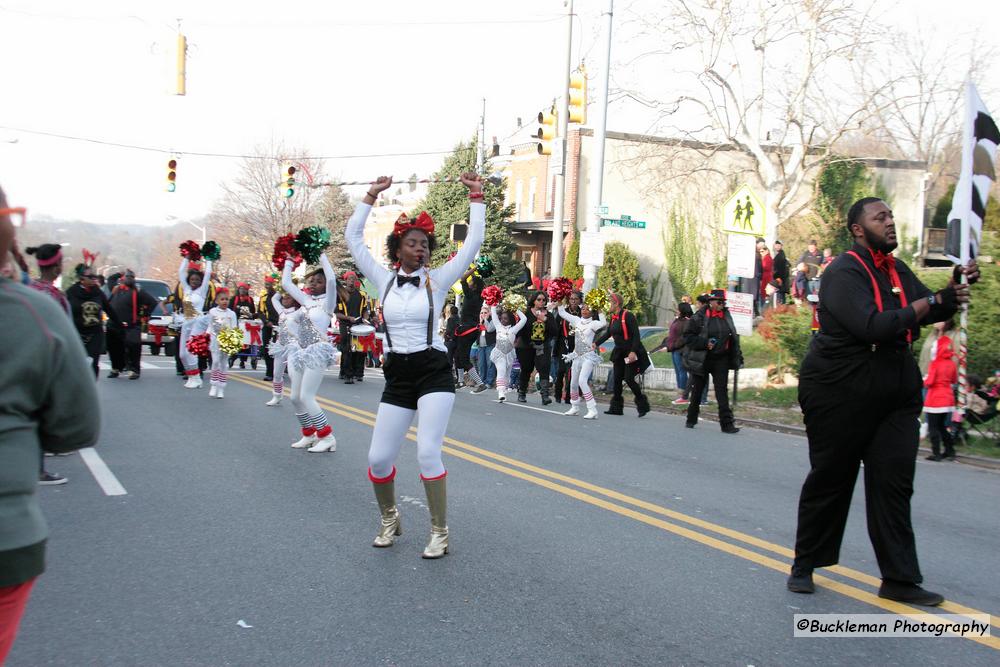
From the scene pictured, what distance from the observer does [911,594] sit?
5160mm

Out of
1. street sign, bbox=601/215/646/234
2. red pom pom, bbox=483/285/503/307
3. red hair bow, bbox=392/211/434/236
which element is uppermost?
street sign, bbox=601/215/646/234

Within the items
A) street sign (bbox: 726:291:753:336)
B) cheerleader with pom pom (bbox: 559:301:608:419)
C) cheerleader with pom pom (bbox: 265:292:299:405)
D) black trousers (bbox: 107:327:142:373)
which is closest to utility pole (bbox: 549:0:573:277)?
street sign (bbox: 726:291:753:336)

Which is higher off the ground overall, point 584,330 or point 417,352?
point 417,352

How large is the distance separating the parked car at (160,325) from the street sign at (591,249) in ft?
29.1

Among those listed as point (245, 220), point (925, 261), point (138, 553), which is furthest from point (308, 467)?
point (245, 220)

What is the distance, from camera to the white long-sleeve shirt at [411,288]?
6.01m

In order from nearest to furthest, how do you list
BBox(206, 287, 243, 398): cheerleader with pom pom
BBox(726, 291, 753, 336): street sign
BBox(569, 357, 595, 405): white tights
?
BBox(569, 357, 595, 405): white tights → BBox(206, 287, 243, 398): cheerleader with pom pom → BBox(726, 291, 753, 336): street sign

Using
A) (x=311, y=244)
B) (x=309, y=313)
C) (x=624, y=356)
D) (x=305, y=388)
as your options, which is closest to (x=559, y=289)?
(x=624, y=356)

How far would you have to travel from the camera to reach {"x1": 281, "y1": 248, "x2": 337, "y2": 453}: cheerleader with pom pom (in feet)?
33.1

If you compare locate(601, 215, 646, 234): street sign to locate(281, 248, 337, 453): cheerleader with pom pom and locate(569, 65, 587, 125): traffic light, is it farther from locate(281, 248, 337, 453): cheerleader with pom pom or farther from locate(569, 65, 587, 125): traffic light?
locate(281, 248, 337, 453): cheerleader with pom pom

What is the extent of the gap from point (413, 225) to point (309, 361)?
4289 mm

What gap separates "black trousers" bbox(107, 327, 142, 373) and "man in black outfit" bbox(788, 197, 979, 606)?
45.4 feet

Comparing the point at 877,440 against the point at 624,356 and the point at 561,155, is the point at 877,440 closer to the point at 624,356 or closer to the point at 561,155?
the point at 624,356

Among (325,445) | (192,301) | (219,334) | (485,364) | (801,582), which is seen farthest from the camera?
(485,364)
